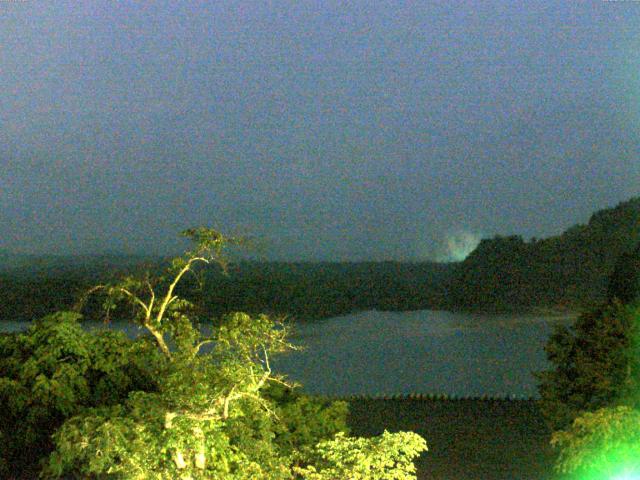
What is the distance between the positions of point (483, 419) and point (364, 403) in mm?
2633

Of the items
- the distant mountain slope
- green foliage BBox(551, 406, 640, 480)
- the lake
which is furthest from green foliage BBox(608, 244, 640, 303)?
the distant mountain slope

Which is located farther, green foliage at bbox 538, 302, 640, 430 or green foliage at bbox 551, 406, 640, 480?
green foliage at bbox 538, 302, 640, 430

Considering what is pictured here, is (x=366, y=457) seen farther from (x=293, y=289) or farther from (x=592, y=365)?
(x=293, y=289)

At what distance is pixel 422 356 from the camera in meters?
21.9

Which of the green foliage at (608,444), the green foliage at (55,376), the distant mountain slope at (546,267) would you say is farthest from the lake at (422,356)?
the green foliage at (608,444)

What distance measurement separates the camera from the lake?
18.0 meters

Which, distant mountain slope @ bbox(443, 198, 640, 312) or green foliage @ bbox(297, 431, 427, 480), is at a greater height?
distant mountain slope @ bbox(443, 198, 640, 312)

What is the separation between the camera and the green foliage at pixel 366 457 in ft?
22.5

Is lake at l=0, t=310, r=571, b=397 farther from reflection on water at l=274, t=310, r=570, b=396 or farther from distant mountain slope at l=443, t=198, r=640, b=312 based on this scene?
distant mountain slope at l=443, t=198, r=640, b=312

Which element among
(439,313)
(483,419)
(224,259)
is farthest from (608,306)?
(439,313)

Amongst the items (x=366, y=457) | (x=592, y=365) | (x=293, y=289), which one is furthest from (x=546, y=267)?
(x=366, y=457)

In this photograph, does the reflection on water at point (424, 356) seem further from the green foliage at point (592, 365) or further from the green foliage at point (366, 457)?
the green foliage at point (366, 457)

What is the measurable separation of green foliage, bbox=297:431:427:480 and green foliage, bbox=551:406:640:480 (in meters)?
2.16

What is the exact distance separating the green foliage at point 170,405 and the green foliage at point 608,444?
83.9 inches
